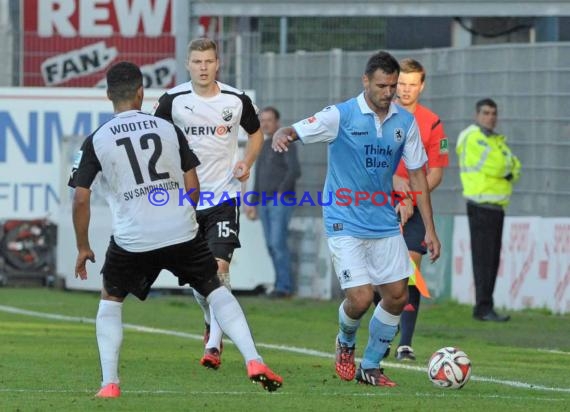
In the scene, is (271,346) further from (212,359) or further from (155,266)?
(155,266)

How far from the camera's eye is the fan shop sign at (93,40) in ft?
77.8

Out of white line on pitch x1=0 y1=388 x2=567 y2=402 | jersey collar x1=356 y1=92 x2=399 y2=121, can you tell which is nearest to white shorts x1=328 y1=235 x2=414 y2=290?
jersey collar x1=356 y1=92 x2=399 y2=121

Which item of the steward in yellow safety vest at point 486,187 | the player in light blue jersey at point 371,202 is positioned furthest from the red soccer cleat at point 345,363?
the steward in yellow safety vest at point 486,187

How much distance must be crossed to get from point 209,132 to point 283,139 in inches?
80.3

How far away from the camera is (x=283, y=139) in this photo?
10391 mm

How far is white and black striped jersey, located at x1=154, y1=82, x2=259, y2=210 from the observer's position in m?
12.3

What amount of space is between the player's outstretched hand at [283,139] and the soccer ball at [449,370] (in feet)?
5.20

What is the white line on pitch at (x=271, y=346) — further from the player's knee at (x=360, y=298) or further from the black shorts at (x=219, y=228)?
the black shorts at (x=219, y=228)

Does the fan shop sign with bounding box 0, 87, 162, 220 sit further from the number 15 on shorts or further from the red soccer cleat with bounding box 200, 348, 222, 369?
the red soccer cleat with bounding box 200, 348, 222, 369

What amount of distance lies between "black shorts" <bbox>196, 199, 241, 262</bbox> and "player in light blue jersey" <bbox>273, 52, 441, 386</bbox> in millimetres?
1505

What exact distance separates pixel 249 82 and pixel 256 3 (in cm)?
107

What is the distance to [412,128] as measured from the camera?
11.0m

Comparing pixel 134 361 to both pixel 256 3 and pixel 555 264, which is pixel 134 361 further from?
pixel 256 3

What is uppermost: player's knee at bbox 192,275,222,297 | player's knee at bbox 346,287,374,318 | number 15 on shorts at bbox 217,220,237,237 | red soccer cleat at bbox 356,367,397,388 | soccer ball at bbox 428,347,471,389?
number 15 on shorts at bbox 217,220,237,237
